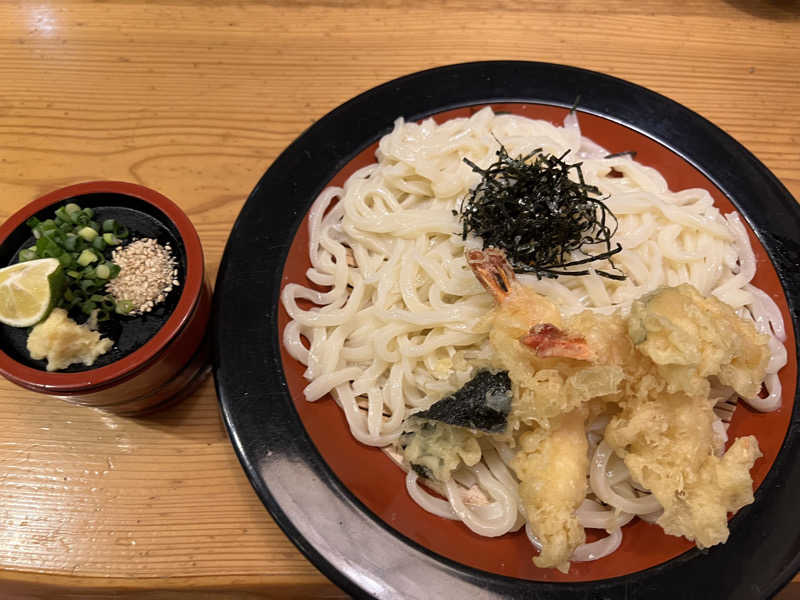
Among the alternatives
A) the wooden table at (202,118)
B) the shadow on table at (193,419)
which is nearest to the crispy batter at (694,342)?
the wooden table at (202,118)

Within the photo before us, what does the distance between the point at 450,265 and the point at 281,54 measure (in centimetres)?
208

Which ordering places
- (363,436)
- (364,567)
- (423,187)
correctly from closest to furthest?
(364,567) < (363,436) < (423,187)

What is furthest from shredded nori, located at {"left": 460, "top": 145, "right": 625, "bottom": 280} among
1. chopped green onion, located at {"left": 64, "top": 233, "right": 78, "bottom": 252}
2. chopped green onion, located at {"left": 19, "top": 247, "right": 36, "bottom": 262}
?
chopped green onion, located at {"left": 19, "top": 247, "right": 36, "bottom": 262}

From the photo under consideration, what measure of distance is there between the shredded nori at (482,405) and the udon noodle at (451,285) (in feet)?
0.29

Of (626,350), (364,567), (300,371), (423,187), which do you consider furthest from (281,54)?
(364,567)

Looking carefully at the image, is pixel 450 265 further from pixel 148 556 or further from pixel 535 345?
pixel 148 556

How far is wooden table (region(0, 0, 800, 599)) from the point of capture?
2131 mm

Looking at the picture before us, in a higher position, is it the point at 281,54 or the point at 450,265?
the point at 281,54

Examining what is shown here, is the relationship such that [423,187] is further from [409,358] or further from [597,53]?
[597,53]

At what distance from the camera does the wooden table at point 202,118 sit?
83.9 inches

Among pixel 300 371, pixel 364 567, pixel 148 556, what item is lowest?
pixel 148 556

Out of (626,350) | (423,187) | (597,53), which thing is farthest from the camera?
(597,53)

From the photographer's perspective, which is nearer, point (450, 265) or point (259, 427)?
point (259, 427)

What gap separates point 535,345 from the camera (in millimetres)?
1813
